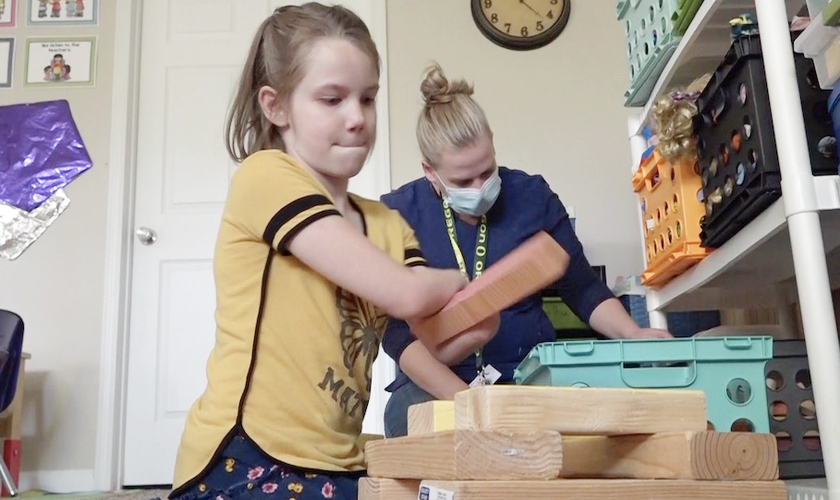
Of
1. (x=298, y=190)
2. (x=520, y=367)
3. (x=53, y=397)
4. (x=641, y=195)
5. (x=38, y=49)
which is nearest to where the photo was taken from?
(x=298, y=190)

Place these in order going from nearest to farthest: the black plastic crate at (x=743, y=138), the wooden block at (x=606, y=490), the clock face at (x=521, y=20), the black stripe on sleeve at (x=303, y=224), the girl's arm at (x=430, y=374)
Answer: the wooden block at (x=606, y=490) → the black stripe on sleeve at (x=303, y=224) → the black plastic crate at (x=743, y=138) → the girl's arm at (x=430, y=374) → the clock face at (x=521, y=20)

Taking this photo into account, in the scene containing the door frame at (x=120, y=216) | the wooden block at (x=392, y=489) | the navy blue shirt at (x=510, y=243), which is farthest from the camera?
the door frame at (x=120, y=216)

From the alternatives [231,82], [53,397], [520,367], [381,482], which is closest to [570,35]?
[231,82]

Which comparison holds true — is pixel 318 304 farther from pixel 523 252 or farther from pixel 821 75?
pixel 821 75

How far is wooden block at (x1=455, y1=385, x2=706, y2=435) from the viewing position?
61 cm

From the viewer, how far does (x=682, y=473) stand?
0.62 meters

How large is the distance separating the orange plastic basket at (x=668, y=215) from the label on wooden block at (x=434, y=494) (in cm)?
85

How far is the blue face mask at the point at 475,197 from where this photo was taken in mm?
1460

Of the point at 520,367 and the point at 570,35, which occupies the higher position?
the point at 570,35

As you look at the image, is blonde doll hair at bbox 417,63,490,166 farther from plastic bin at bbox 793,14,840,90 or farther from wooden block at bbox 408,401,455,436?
wooden block at bbox 408,401,455,436

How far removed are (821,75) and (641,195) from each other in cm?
73

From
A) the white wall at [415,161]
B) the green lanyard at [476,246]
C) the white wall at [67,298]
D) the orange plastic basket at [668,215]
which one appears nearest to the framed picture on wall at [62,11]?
the white wall at [67,298]

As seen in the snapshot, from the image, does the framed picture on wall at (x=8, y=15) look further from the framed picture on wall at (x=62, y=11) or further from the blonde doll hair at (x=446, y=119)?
the blonde doll hair at (x=446, y=119)

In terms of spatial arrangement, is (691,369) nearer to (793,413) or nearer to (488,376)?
(793,413)
